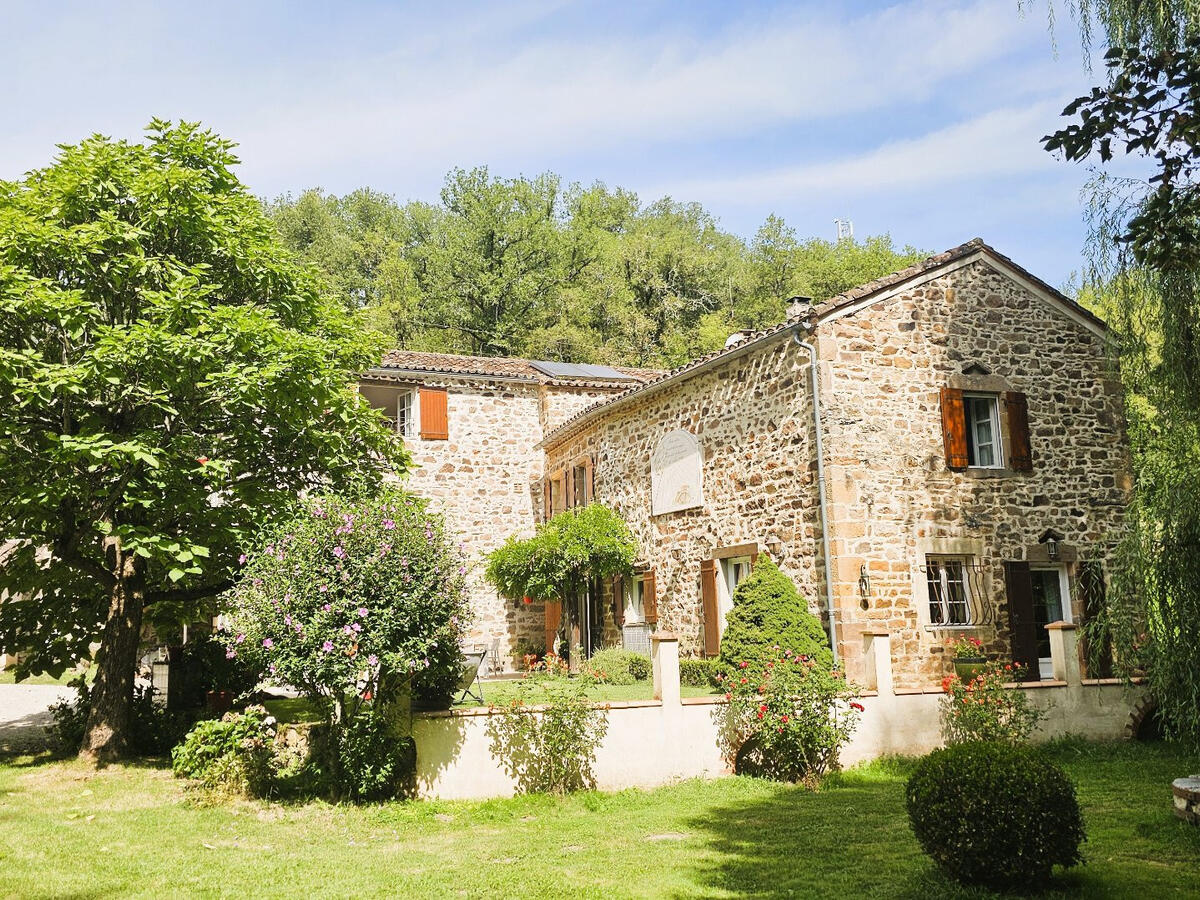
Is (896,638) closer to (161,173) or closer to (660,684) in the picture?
(660,684)

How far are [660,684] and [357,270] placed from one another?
26976mm

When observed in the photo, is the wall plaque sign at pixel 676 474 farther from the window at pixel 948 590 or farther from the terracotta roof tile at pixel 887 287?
the window at pixel 948 590

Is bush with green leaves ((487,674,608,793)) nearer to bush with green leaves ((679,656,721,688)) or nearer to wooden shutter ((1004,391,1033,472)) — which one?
bush with green leaves ((679,656,721,688))

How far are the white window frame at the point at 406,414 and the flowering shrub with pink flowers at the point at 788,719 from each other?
1098cm

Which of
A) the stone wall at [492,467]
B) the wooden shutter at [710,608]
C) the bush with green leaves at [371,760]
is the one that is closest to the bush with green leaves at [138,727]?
the bush with green leaves at [371,760]

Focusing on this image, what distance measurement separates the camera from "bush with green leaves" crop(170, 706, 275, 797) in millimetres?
9531

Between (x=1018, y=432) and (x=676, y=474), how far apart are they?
16.8ft

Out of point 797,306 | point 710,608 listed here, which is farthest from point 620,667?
point 797,306

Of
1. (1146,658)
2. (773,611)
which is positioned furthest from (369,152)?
(1146,658)

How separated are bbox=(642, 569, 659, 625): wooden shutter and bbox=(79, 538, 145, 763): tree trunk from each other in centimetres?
766

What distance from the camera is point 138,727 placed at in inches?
466

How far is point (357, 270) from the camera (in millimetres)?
33906

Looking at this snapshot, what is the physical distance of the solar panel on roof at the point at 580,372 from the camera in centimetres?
2100

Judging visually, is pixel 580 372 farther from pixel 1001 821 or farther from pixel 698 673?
pixel 1001 821
